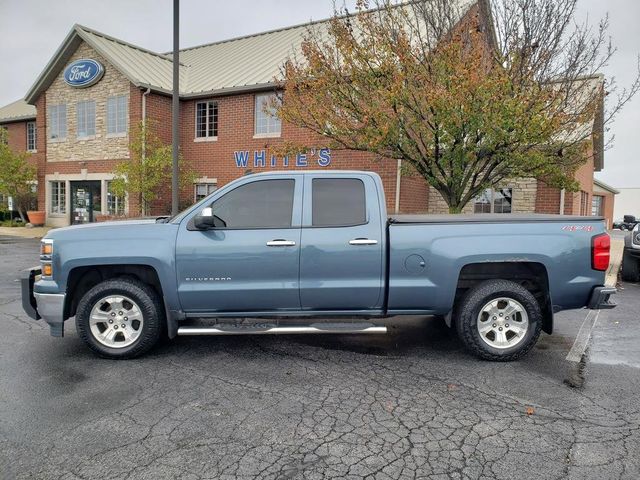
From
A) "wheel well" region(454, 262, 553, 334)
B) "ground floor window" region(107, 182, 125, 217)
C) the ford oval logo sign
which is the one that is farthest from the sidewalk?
"wheel well" region(454, 262, 553, 334)

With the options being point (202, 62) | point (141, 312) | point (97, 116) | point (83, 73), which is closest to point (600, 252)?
point (141, 312)

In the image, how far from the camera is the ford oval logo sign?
21266 millimetres

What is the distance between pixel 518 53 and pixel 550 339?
6.57 meters

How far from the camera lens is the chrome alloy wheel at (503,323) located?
5.13 m

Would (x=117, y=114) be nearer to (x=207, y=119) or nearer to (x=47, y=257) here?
(x=207, y=119)

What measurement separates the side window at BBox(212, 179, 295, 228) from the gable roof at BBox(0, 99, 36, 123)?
25.5 m

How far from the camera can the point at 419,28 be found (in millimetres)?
11289

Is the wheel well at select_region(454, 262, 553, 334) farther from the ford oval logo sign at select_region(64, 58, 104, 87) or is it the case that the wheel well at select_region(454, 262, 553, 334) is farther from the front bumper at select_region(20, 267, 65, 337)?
the ford oval logo sign at select_region(64, 58, 104, 87)

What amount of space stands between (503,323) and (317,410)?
7.69 feet

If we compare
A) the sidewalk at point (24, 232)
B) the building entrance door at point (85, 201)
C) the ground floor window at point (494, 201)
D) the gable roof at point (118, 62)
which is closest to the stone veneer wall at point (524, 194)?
the ground floor window at point (494, 201)

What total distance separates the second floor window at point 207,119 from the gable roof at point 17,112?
1130 centimetres

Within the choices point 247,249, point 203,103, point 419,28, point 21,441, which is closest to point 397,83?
point 419,28

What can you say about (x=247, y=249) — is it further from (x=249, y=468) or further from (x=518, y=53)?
(x=518, y=53)

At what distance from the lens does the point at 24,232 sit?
22250 millimetres
